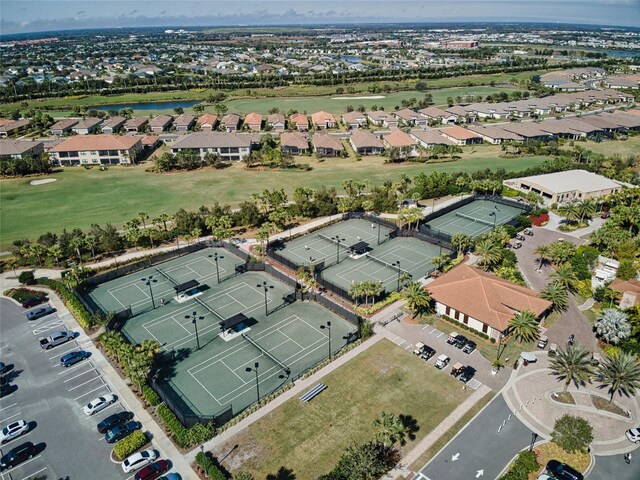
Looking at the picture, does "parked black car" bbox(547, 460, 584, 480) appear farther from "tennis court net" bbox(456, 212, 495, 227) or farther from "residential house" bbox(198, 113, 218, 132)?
"residential house" bbox(198, 113, 218, 132)

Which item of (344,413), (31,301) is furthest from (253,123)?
(344,413)

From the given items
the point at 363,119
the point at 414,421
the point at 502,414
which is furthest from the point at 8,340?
the point at 363,119

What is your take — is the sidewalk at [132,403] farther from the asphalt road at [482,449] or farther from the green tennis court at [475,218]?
the green tennis court at [475,218]

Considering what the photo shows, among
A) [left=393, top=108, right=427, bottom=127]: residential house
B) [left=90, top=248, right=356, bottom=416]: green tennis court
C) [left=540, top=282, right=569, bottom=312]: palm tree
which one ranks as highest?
[left=393, top=108, right=427, bottom=127]: residential house

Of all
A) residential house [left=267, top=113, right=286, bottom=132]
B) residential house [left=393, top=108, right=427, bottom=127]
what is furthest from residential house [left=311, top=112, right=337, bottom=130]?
residential house [left=393, top=108, right=427, bottom=127]

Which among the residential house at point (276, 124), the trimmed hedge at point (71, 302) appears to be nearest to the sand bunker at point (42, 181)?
the trimmed hedge at point (71, 302)

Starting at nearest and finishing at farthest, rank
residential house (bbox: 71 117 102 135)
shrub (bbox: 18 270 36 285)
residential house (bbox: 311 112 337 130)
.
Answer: shrub (bbox: 18 270 36 285) → residential house (bbox: 71 117 102 135) → residential house (bbox: 311 112 337 130)

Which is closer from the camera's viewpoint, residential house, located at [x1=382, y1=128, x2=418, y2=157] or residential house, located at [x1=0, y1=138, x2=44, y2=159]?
residential house, located at [x1=0, y1=138, x2=44, y2=159]
